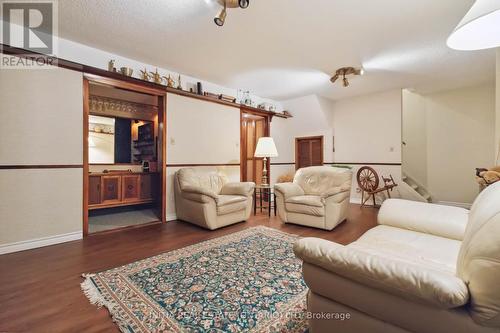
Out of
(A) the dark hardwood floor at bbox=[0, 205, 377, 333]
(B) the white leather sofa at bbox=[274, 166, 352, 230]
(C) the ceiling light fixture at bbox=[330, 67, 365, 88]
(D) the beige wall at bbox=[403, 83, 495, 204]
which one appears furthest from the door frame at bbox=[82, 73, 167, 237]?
(D) the beige wall at bbox=[403, 83, 495, 204]

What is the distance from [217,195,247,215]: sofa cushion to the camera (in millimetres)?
3225

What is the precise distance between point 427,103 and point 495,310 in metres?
6.26

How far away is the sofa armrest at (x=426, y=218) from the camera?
166 cm

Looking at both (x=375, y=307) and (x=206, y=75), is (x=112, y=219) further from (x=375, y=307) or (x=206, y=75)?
A: (x=375, y=307)

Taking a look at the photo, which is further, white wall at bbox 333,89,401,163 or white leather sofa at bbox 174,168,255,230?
white wall at bbox 333,89,401,163

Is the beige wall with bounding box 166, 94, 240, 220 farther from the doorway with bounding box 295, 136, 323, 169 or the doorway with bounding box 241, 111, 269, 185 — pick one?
the doorway with bounding box 295, 136, 323, 169

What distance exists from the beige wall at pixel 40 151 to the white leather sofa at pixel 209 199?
131cm

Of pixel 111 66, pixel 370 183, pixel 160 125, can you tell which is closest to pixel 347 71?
pixel 370 183

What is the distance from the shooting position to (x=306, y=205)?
324 centimetres

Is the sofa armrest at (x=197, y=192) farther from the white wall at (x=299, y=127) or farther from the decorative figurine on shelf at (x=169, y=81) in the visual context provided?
the white wall at (x=299, y=127)

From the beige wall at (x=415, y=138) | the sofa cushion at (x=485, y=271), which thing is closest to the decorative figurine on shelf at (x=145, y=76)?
the sofa cushion at (x=485, y=271)

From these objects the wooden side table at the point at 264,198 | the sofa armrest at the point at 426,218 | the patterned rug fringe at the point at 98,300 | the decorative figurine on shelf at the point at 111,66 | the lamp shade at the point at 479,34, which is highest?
the decorative figurine on shelf at the point at 111,66

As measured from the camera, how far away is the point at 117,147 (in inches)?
193

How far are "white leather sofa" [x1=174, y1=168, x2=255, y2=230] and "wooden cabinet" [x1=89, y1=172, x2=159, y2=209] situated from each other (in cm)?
127
